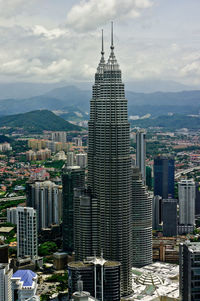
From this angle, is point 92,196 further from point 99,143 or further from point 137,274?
point 137,274

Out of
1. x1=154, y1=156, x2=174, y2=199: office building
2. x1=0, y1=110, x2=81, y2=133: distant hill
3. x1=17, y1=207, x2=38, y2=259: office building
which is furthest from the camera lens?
x1=0, y1=110, x2=81, y2=133: distant hill

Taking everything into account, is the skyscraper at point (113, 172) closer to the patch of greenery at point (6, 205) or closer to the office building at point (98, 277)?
the office building at point (98, 277)

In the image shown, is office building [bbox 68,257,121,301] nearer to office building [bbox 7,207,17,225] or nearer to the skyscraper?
the skyscraper

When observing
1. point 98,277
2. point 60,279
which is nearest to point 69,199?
point 60,279

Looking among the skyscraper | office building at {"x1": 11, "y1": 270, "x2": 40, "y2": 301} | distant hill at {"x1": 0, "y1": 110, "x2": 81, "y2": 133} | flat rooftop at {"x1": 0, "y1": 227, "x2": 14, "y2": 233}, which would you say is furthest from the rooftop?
distant hill at {"x1": 0, "y1": 110, "x2": 81, "y2": 133}

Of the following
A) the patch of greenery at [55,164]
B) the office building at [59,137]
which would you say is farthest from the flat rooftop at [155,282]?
the office building at [59,137]

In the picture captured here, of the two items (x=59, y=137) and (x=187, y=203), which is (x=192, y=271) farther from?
(x=59, y=137)

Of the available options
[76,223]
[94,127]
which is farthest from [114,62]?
[76,223]
